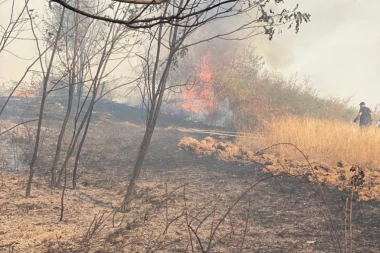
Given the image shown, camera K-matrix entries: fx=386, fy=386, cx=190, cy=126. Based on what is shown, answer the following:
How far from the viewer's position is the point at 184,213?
4832mm

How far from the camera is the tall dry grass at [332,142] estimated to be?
830 centimetres

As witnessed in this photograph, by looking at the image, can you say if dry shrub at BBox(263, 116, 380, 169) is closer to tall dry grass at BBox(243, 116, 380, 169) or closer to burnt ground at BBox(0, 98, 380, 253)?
tall dry grass at BBox(243, 116, 380, 169)

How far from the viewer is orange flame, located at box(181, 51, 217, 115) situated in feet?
72.7

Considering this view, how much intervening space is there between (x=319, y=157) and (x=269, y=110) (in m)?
8.44

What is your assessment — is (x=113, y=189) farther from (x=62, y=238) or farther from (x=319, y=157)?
(x=319, y=157)

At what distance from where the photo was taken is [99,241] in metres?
4.16

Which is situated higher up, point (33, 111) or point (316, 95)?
point (316, 95)

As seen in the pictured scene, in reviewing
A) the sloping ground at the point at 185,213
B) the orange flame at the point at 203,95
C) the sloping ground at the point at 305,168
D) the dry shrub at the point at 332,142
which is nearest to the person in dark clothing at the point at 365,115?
the dry shrub at the point at 332,142

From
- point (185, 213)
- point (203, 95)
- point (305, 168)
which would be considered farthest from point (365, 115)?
point (185, 213)

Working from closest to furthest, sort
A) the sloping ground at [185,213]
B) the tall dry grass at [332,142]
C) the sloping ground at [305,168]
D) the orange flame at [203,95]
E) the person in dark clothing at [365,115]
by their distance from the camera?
the sloping ground at [185,213], the sloping ground at [305,168], the tall dry grass at [332,142], the person in dark clothing at [365,115], the orange flame at [203,95]

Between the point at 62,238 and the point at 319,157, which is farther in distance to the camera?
the point at 319,157

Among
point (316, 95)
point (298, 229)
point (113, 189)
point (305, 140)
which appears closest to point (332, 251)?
point (298, 229)

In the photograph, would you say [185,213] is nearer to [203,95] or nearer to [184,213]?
[184,213]

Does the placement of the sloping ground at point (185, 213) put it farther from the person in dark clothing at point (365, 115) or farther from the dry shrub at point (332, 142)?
the person in dark clothing at point (365, 115)
